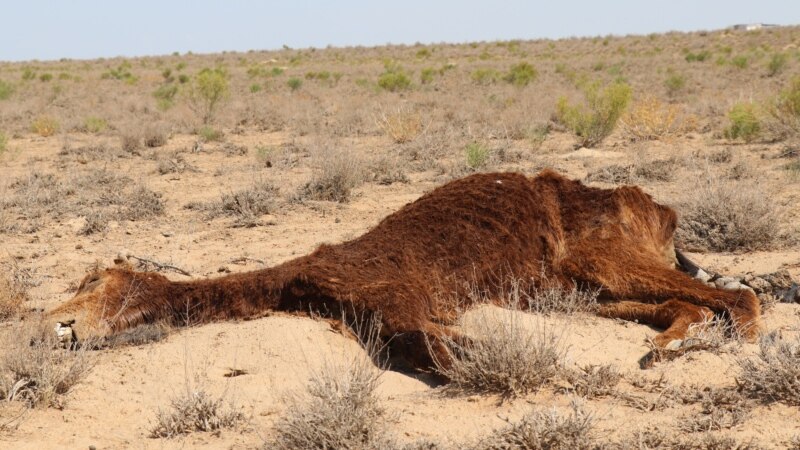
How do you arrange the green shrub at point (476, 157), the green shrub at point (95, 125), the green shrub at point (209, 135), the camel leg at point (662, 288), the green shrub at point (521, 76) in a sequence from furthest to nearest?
the green shrub at point (521, 76), the green shrub at point (95, 125), the green shrub at point (209, 135), the green shrub at point (476, 157), the camel leg at point (662, 288)

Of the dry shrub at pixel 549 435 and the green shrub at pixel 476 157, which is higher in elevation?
the green shrub at pixel 476 157

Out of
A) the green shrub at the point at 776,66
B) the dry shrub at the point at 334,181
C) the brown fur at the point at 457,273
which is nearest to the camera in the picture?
the brown fur at the point at 457,273

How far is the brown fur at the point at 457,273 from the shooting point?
5.27 m

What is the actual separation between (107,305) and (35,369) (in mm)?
672

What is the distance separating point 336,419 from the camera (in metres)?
3.91

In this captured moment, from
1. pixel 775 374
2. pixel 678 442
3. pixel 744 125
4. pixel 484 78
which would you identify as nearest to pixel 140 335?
pixel 678 442

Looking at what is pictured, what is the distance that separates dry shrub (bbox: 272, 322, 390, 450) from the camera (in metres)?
3.89

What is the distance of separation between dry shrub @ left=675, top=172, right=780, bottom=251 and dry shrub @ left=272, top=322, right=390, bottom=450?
5236 millimetres

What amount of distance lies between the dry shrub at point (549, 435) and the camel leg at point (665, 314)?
5.11ft

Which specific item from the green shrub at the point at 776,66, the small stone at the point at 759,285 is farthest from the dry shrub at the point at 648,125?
the green shrub at the point at 776,66

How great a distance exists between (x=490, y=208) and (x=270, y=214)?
187 inches

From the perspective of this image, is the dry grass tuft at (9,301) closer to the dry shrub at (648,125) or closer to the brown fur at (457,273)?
the brown fur at (457,273)

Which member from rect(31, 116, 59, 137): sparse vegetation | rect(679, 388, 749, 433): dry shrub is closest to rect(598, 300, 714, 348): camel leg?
rect(679, 388, 749, 433): dry shrub

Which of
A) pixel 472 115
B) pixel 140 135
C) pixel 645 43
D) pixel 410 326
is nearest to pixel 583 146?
pixel 472 115
